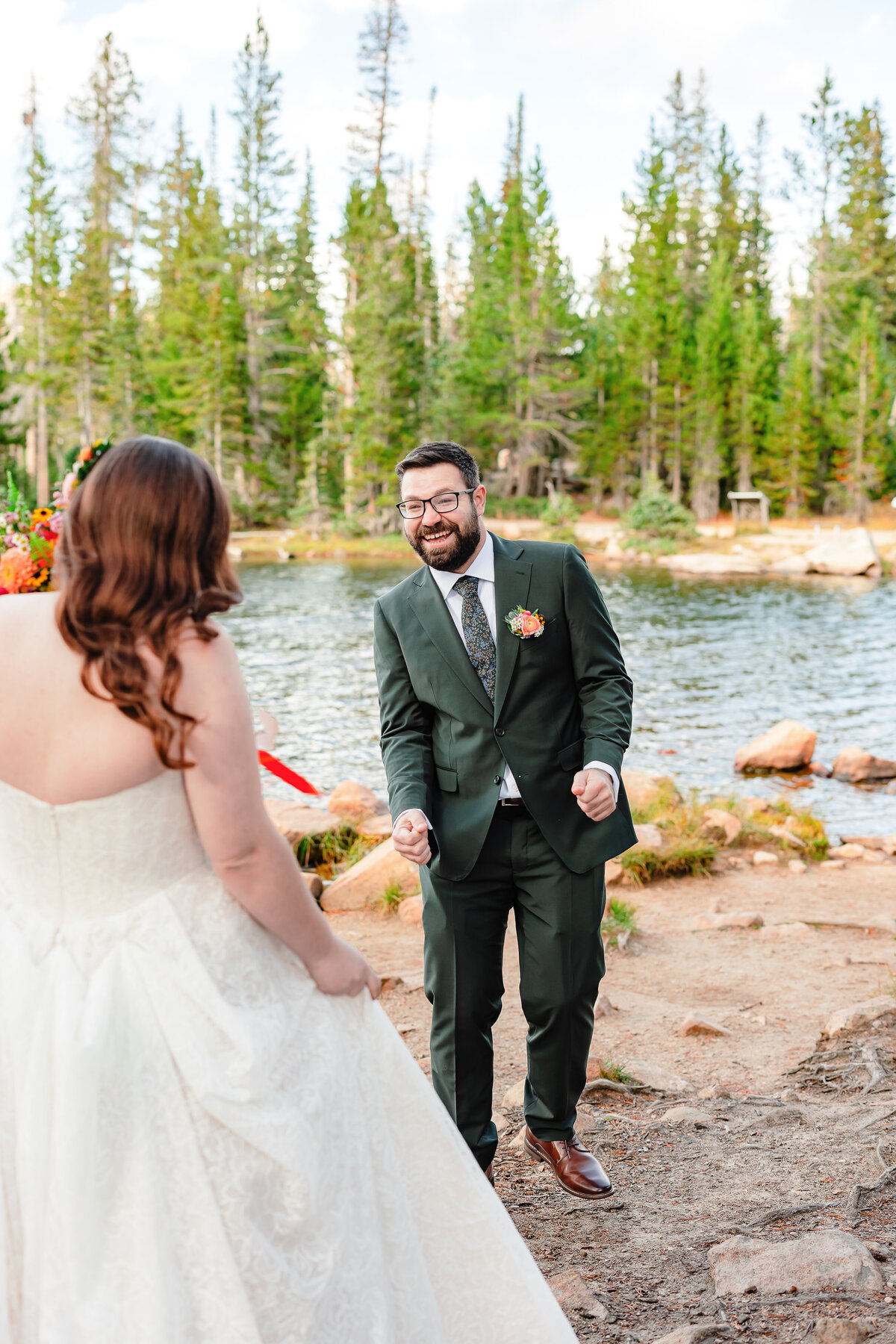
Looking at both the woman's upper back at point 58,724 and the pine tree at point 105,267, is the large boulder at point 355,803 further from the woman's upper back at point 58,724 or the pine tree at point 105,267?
the pine tree at point 105,267

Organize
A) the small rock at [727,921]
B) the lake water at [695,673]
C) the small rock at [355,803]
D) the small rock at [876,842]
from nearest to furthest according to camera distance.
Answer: the small rock at [727,921], the small rock at [876,842], the small rock at [355,803], the lake water at [695,673]

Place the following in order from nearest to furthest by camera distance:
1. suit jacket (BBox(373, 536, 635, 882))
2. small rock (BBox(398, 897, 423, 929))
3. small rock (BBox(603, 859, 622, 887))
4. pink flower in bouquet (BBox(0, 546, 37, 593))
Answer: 1. suit jacket (BBox(373, 536, 635, 882))
2. pink flower in bouquet (BBox(0, 546, 37, 593))
3. small rock (BBox(398, 897, 423, 929))
4. small rock (BBox(603, 859, 622, 887))

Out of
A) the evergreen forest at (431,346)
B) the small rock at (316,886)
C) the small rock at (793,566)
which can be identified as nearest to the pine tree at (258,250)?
the evergreen forest at (431,346)

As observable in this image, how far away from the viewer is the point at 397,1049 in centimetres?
199

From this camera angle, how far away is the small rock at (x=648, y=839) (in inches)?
295

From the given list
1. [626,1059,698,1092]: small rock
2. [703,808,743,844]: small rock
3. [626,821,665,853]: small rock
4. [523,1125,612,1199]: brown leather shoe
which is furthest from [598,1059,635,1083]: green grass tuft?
[703,808,743,844]: small rock

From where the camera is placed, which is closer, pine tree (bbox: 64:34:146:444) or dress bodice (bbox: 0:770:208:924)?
dress bodice (bbox: 0:770:208:924)

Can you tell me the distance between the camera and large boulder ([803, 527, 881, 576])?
110 feet

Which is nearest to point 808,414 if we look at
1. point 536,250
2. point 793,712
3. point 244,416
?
point 536,250

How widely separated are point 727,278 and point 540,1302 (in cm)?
5157

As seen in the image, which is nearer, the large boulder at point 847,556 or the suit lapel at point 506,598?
the suit lapel at point 506,598

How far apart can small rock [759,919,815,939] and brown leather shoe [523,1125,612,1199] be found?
10.5 ft

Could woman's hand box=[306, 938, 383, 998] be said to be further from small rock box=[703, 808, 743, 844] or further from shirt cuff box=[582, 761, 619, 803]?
small rock box=[703, 808, 743, 844]

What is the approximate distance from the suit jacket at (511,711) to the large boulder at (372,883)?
373 centimetres
